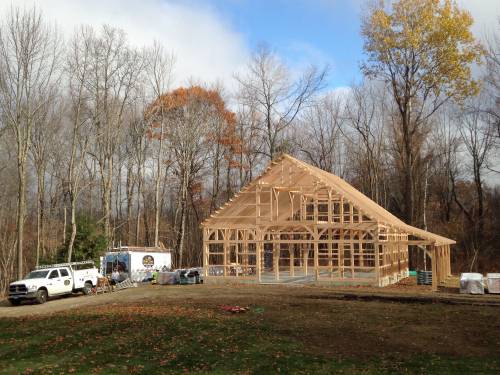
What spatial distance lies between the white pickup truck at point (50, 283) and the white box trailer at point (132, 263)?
3.34m

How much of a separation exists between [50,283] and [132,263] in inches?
266

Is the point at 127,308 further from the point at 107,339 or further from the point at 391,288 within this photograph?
the point at 391,288

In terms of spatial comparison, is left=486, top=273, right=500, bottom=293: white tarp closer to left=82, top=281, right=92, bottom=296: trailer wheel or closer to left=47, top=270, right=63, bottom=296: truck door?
left=82, top=281, right=92, bottom=296: trailer wheel

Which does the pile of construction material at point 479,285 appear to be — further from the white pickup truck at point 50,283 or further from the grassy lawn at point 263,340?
→ the white pickup truck at point 50,283

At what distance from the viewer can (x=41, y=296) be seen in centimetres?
2381

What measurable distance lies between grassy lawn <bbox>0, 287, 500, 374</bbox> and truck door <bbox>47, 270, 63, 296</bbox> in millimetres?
7136

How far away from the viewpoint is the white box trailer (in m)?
30.6

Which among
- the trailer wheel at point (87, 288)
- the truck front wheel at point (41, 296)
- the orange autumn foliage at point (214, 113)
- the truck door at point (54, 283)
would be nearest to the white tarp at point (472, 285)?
the trailer wheel at point (87, 288)

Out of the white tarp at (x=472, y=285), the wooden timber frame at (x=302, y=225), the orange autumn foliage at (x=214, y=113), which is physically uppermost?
the orange autumn foliage at (x=214, y=113)

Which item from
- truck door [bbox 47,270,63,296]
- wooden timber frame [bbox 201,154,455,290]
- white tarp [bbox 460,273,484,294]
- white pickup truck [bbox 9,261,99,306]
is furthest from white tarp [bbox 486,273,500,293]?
truck door [bbox 47,270,63,296]

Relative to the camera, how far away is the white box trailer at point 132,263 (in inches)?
1206

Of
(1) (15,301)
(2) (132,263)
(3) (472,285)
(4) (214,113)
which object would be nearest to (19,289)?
(1) (15,301)

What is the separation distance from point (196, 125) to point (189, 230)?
434 inches

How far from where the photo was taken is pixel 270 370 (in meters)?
9.37
